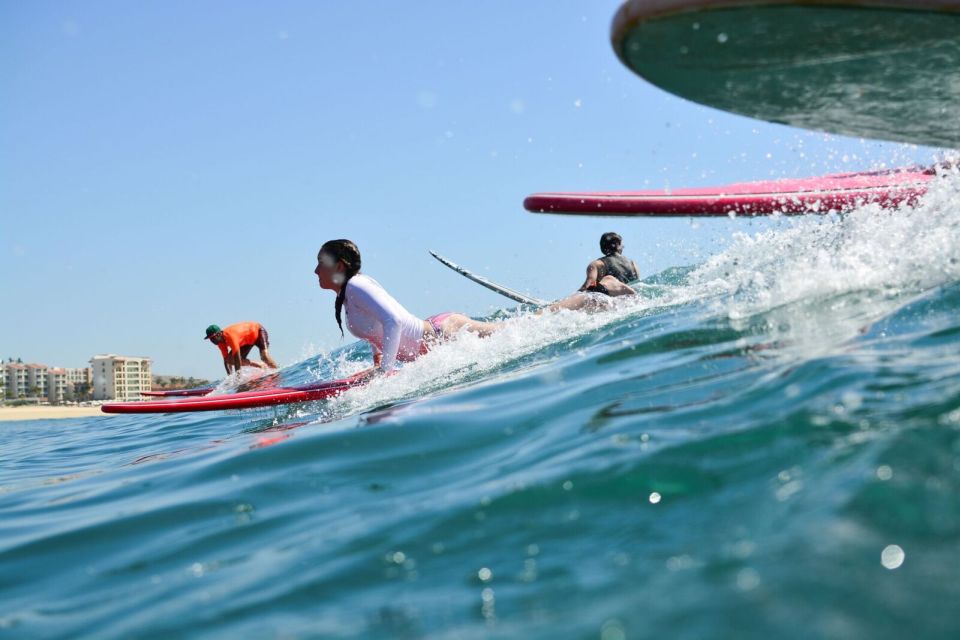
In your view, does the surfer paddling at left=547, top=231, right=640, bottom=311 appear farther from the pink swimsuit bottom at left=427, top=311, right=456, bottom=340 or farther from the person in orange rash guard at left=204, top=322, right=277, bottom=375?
the person in orange rash guard at left=204, top=322, right=277, bottom=375

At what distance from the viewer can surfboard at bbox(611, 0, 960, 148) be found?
9.66 feet

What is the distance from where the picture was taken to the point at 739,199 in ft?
19.1

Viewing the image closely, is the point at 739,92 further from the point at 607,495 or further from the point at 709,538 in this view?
the point at 709,538

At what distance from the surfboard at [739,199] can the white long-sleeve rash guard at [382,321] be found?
1147mm

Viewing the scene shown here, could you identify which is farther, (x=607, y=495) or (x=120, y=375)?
(x=120, y=375)

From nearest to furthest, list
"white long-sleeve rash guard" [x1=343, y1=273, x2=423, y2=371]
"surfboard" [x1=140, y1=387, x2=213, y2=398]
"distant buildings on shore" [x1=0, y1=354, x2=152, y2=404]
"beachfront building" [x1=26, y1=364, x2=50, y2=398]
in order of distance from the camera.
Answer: "white long-sleeve rash guard" [x1=343, y1=273, x2=423, y2=371]
"surfboard" [x1=140, y1=387, x2=213, y2=398]
"distant buildings on shore" [x1=0, y1=354, x2=152, y2=404]
"beachfront building" [x1=26, y1=364, x2=50, y2=398]

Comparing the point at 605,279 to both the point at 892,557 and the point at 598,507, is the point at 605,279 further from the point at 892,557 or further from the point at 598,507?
the point at 892,557

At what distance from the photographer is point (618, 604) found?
1.57m

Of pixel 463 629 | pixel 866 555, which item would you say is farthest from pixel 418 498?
pixel 866 555

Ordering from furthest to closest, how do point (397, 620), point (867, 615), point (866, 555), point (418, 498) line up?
point (418, 498) → point (397, 620) → point (866, 555) → point (867, 615)

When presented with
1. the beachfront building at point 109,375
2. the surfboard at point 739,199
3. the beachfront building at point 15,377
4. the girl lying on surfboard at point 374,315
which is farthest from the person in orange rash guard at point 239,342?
the beachfront building at point 15,377

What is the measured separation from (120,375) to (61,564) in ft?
181

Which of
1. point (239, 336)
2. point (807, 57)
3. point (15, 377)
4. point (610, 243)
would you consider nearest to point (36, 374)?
point (15, 377)

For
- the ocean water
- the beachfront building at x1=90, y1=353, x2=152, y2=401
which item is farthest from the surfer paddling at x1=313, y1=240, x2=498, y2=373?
the beachfront building at x1=90, y1=353, x2=152, y2=401
